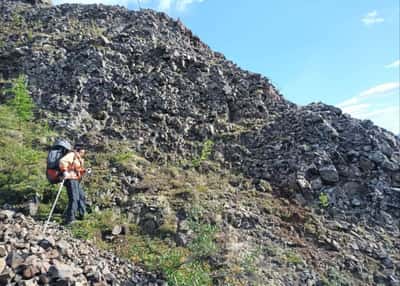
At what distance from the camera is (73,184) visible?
7.75 metres

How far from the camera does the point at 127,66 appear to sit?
13719 mm

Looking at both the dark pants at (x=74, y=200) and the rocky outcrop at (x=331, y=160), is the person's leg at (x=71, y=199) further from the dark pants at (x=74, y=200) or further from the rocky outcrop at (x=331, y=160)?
the rocky outcrop at (x=331, y=160)

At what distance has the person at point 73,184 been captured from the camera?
24.8 ft

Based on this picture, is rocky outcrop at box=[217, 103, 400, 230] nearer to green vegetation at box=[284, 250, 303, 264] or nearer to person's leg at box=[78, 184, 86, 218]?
green vegetation at box=[284, 250, 303, 264]

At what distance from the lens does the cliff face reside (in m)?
8.64

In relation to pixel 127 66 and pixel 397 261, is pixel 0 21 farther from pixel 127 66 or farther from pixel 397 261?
pixel 397 261

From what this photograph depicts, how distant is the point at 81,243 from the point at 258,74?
10188 mm

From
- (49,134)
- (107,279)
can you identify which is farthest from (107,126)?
(107,279)

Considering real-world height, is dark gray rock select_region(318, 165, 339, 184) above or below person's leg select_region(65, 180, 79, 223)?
above

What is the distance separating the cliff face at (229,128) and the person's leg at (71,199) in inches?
61.0

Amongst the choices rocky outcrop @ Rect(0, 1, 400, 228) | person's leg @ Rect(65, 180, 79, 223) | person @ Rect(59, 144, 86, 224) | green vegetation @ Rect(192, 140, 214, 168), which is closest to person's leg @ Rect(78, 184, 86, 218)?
person @ Rect(59, 144, 86, 224)

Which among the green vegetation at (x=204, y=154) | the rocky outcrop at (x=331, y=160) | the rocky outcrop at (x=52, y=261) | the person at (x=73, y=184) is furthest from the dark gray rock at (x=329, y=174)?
the person at (x=73, y=184)

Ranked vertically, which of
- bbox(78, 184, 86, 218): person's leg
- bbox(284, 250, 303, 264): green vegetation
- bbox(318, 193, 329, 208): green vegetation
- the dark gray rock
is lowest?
bbox(284, 250, 303, 264): green vegetation

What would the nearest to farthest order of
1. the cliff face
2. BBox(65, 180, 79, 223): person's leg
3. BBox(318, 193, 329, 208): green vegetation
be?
BBox(65, 180, 79, 223): person's leg
the cliff face
BBox(318, 193, 329, 208): green vegetation
